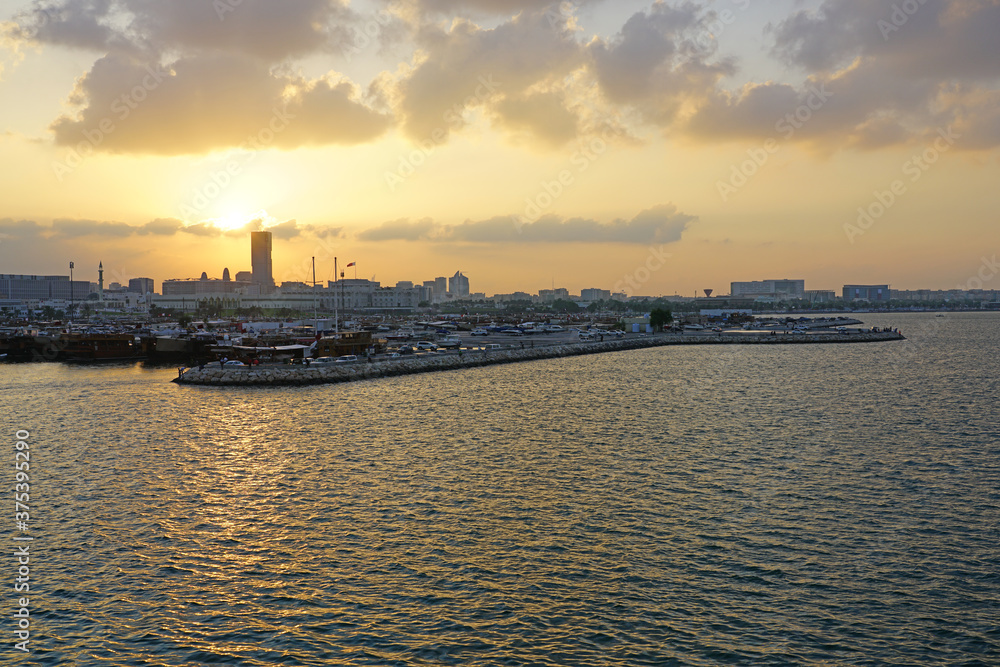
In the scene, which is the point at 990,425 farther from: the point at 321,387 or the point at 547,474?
the point at 321,387

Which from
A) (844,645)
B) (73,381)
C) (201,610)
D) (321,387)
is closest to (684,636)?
(844,645)

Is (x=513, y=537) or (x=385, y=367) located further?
(x=385, y=367)

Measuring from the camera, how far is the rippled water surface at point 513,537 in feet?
50.6

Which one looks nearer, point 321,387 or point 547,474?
point 547,474

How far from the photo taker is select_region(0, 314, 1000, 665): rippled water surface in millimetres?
15422

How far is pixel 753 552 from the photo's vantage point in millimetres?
20312

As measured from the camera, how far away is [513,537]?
2172 cm

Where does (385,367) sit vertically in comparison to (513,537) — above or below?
above

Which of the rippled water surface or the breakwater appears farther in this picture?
the breakwater

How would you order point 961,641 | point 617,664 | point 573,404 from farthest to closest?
point 573,404
point 961,641
point 617,664

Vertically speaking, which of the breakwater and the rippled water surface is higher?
the breakwater

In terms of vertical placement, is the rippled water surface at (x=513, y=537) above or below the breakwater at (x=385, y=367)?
below

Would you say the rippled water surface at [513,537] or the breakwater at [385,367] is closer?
the rippled water surface at [513,537]

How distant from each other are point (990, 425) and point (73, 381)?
3193 inches
